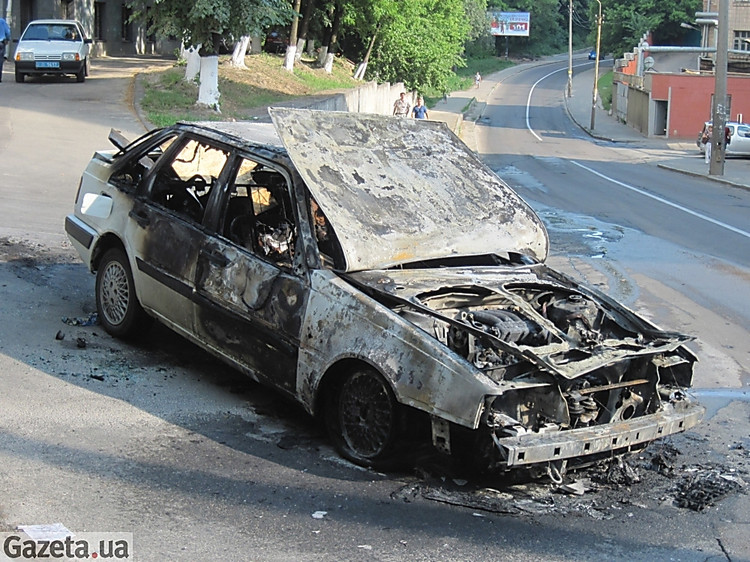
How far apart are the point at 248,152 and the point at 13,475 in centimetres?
252

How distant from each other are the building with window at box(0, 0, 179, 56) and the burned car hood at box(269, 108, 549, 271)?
101ft

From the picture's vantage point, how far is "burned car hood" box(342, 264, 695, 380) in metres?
5.00

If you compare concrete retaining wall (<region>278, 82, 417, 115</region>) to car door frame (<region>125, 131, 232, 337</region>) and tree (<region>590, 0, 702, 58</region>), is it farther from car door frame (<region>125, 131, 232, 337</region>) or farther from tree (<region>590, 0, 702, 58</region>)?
tree (<region>590, 0, 702, 58</region>)

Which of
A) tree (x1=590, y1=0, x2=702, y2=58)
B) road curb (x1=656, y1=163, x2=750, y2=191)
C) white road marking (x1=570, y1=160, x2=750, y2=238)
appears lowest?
white road marking (x1=570, y1=160, x2=750, y2=238)

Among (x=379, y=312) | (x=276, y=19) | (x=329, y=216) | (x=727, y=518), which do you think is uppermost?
(x=276, y=19)

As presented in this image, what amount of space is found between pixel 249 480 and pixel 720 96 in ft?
A: 95.5

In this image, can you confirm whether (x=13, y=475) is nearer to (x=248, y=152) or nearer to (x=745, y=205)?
(x=248, y=152)

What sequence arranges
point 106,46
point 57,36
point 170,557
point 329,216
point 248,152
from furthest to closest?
point 106,46
point 57,36
point 248,152
point 329,216
point 170,557

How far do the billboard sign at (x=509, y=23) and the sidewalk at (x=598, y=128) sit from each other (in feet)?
38.5

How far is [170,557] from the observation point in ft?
13.3

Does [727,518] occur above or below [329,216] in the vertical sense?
below

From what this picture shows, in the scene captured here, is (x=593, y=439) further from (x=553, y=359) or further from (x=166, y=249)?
(x=166, y=249)

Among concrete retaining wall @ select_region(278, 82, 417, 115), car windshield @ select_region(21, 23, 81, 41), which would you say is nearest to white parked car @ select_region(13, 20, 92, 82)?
car windshield @ select_region(21, 23, 81, 41)

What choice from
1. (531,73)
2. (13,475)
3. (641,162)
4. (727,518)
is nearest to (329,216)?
(13,475)
